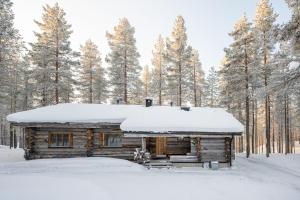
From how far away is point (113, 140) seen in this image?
80.1ft

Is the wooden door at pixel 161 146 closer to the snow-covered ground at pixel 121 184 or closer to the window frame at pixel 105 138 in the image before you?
the window frame at pixel 105 138

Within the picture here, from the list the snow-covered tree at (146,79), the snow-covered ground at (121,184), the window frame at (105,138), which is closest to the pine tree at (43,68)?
the window frame at (105,138)

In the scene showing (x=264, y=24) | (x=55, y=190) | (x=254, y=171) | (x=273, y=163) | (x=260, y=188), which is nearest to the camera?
(x=55, y=190)

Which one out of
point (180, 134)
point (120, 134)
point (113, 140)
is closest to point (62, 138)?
point (113, 140)

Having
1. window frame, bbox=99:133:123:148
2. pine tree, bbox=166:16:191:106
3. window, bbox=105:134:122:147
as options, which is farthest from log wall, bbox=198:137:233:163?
pine tree, bbox=166:16:191:106

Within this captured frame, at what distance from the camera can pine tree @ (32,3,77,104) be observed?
32.2 m

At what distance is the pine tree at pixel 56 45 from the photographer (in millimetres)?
32250

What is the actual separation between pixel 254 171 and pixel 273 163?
4.96 meters

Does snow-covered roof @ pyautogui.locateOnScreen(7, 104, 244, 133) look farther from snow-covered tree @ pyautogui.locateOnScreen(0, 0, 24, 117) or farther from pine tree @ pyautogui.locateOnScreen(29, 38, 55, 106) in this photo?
snow-covered tree @ pyautogui.locateOnScreen(0, 0, 24, 117)

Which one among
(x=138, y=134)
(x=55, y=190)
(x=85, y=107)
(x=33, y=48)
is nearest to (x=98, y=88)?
(x=33, y=48)

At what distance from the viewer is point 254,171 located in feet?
72.7

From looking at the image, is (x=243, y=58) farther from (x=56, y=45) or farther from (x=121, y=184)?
(x=121, y=184)

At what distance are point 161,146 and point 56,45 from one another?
52.5 feet

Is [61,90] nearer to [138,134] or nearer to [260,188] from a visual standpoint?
[138,134]
